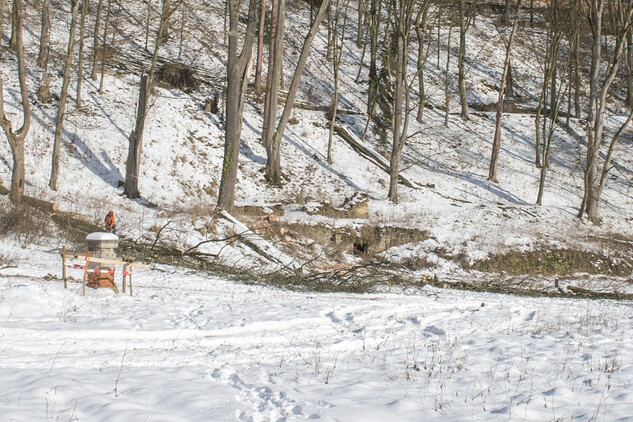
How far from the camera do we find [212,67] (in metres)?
31.2

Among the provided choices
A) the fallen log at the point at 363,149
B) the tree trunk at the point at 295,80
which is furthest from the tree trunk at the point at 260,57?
the tree trunk at the point at 295,80

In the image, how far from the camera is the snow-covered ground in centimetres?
488

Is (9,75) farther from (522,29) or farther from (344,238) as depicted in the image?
(522,29)

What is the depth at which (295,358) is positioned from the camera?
677 cm

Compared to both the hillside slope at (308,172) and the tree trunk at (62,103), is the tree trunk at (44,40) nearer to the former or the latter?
the hillside slope at (308,172)

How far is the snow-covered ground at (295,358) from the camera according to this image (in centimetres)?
488

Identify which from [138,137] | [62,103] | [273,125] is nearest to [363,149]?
[273,125]

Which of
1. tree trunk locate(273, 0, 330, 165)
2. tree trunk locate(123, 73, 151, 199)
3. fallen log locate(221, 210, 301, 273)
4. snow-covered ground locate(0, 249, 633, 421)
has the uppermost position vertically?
tree trunk locate(273, 0, 330, 165)

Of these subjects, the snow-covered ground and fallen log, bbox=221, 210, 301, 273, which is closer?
the snow-covered ground

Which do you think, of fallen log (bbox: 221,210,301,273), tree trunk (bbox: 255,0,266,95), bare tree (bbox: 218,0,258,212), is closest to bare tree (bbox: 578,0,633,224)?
fallen log (bbox: 221,210,301,273)

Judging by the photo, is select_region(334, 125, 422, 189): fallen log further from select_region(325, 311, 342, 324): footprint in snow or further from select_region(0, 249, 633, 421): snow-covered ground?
select_region(325, 311, 342, 324): footprint in snow

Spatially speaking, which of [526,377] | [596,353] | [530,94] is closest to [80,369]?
[526,377]

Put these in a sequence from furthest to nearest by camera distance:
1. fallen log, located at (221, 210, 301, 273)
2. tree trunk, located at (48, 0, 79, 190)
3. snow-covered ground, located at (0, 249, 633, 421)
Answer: tree trunk, located at (48, 0, 79, 190)
fallen log, located at (221, 210, 301, 273)
snow-covered ground, located at (0, 249, 633, 421)

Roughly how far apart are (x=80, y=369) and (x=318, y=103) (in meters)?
26.6
